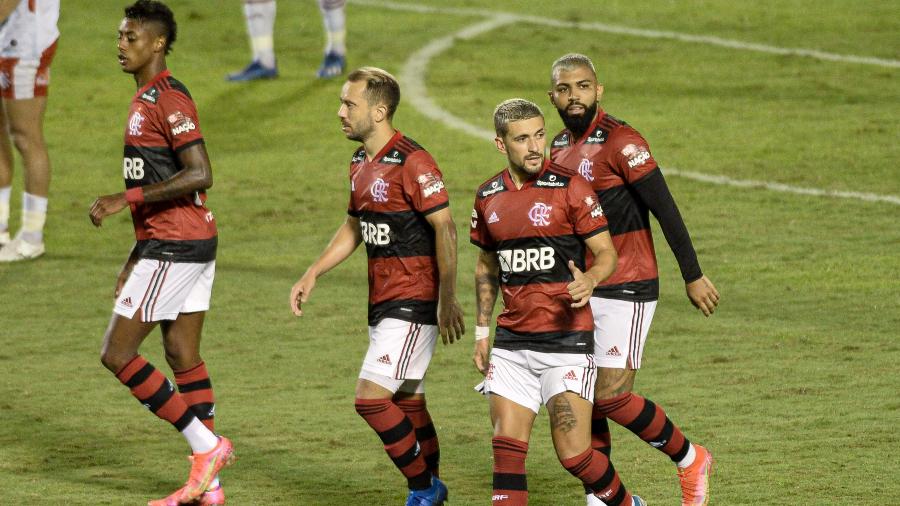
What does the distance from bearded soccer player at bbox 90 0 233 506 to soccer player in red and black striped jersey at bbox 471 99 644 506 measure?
1.54m

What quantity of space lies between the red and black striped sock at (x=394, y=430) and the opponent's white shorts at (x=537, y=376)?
0.61m

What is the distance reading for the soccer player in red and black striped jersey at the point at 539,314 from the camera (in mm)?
6492

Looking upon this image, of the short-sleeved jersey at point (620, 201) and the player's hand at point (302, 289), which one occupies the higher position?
the short-sleeved jersey at point (620, 201)

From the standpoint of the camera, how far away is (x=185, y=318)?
25.2 ft

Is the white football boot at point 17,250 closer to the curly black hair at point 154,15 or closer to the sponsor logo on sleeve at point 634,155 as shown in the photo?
the curly black hair at point 154,15

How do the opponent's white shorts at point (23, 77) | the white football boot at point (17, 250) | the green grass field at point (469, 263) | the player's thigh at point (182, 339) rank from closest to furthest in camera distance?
1. the player's thigh at point (182, 339)
2. the green grass field at point (469, 263)
3. the opponent's white shorts at point (23, 77)
4. the white football boot at point (17, 250)

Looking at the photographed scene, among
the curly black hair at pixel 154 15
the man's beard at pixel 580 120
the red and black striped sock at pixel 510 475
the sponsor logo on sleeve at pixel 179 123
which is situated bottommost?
the red and black striped sock at pixel 510 475

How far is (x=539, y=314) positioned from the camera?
6.57m

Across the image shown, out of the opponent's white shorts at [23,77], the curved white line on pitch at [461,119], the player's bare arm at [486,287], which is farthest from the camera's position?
the curved white line on pitch at [461,119]

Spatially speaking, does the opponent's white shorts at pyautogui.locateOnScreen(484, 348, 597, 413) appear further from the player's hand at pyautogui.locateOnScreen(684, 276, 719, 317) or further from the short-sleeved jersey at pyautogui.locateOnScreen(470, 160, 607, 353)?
the player's hand at pyautogui.locateOnScreen(684, 276, 719, 317)

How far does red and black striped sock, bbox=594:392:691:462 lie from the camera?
23.1ft

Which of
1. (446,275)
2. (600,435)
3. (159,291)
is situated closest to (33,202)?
(159,291)

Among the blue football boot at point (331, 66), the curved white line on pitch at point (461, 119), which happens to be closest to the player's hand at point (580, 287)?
the curved white line on pitch at point (461, 119)

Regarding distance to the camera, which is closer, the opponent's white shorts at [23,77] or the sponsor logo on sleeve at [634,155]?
the sponsor logo on sleeve at [634,155]
